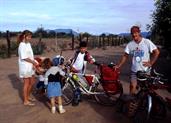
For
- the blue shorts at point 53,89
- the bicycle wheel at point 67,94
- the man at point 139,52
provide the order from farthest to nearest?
1. the bicycle wheel at point 67,94
2. the blue shorts at point 53,89
3. the man at point 139,52

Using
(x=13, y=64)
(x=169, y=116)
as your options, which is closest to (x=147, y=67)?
(x=169, y=116)

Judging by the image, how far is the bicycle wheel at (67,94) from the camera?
10.4 metres

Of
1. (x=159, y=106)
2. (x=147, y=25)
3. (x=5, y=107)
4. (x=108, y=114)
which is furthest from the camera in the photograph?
(x=147, y=25)

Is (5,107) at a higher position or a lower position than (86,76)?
lower

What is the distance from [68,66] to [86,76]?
0.50 m

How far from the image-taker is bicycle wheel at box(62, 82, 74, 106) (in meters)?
10.4

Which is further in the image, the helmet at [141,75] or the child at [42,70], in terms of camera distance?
the child at [42,70]

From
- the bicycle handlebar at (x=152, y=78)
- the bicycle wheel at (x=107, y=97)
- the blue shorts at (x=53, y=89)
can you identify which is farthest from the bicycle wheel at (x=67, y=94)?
the bicycle handlebar at (x=152, y=78)

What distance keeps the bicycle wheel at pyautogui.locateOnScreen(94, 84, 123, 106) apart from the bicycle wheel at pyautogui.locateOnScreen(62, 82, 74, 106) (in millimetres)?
597

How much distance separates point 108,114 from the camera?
949 cm

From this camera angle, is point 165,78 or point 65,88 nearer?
point 165,78

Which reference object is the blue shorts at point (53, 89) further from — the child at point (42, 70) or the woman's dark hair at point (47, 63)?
the child at point (42, 70)

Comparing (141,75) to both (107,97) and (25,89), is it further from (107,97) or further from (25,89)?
(25,89)

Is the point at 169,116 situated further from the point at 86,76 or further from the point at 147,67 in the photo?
the point at 86,76
